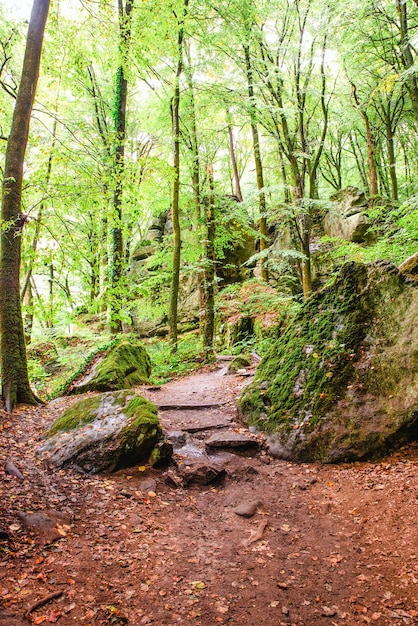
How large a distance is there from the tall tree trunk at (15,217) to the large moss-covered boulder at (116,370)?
2019 mm

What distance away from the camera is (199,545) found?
11.5 ft

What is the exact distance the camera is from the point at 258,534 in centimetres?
363

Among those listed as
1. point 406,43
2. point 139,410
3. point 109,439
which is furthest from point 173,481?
point 406,43

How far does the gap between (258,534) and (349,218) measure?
1692 cm

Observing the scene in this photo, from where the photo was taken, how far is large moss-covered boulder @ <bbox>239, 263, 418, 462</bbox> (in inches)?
184

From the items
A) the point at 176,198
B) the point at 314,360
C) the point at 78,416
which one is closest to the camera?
the point at 78,416

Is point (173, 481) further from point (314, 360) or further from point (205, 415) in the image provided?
point (314, 360)

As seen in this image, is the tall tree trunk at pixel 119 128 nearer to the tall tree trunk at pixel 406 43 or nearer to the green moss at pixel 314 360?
the green moss at pixel 314 360

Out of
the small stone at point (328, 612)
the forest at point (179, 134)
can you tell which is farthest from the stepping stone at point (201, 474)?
the forest at point (179, 134)

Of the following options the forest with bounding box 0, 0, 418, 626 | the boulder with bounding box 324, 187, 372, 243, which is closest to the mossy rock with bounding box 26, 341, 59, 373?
the forest with bounding box 0, 0, 418, 626

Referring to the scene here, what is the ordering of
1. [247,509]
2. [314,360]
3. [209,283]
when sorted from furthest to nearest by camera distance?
1. [209,283]
2. [314,360]
3. [247,509]

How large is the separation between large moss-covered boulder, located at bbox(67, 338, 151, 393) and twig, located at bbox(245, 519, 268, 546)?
5.66 m

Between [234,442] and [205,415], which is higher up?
[205,415]

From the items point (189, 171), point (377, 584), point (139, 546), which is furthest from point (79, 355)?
point (377, 584)
